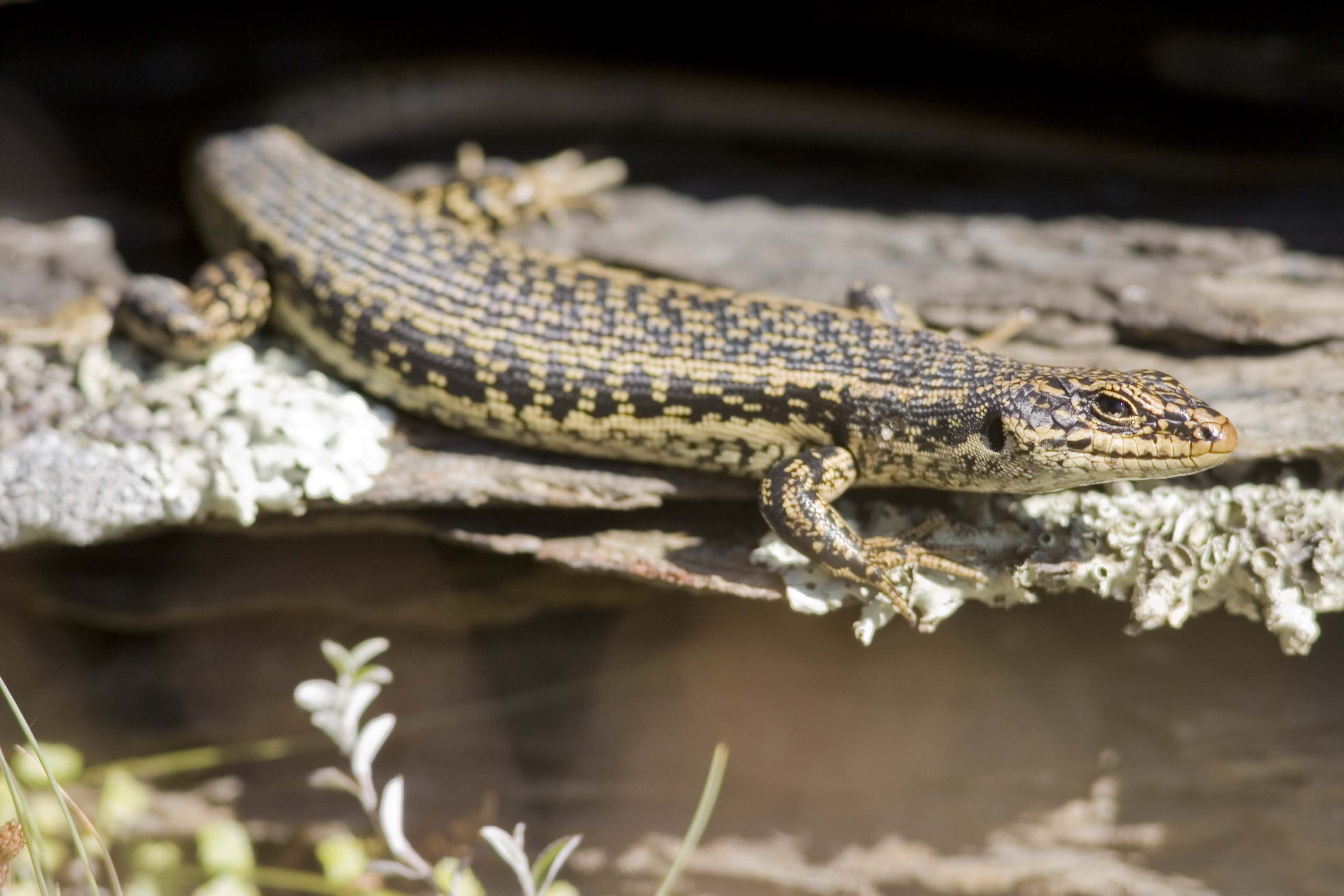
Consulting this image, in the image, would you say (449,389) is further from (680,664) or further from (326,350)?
(680,664)

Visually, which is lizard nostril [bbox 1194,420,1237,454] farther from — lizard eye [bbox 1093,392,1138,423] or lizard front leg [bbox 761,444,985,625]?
lizard front leg [bbox 761,444,985,625]

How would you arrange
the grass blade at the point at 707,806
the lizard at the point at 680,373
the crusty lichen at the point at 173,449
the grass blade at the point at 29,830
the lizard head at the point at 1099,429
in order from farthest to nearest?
1. the grass blade at the point at 707,806
2. the crusty lichen at the point at 173,449
3. the lizard at the point at 680,373
4. the lizard head at the point at 1099,429
5. the grass blade at the point at 29,830

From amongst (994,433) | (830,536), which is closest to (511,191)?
(830,536)

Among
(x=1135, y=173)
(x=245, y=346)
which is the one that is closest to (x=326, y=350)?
(x=245, y=346)

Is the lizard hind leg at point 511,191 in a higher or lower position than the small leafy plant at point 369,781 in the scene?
higher

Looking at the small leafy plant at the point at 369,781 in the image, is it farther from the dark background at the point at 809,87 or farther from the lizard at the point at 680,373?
the dark background at the point at 809,87

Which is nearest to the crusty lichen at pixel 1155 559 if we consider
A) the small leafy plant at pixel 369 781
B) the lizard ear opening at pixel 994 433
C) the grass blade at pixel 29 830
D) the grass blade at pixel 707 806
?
the lizard ear opening at pixel 994 433
